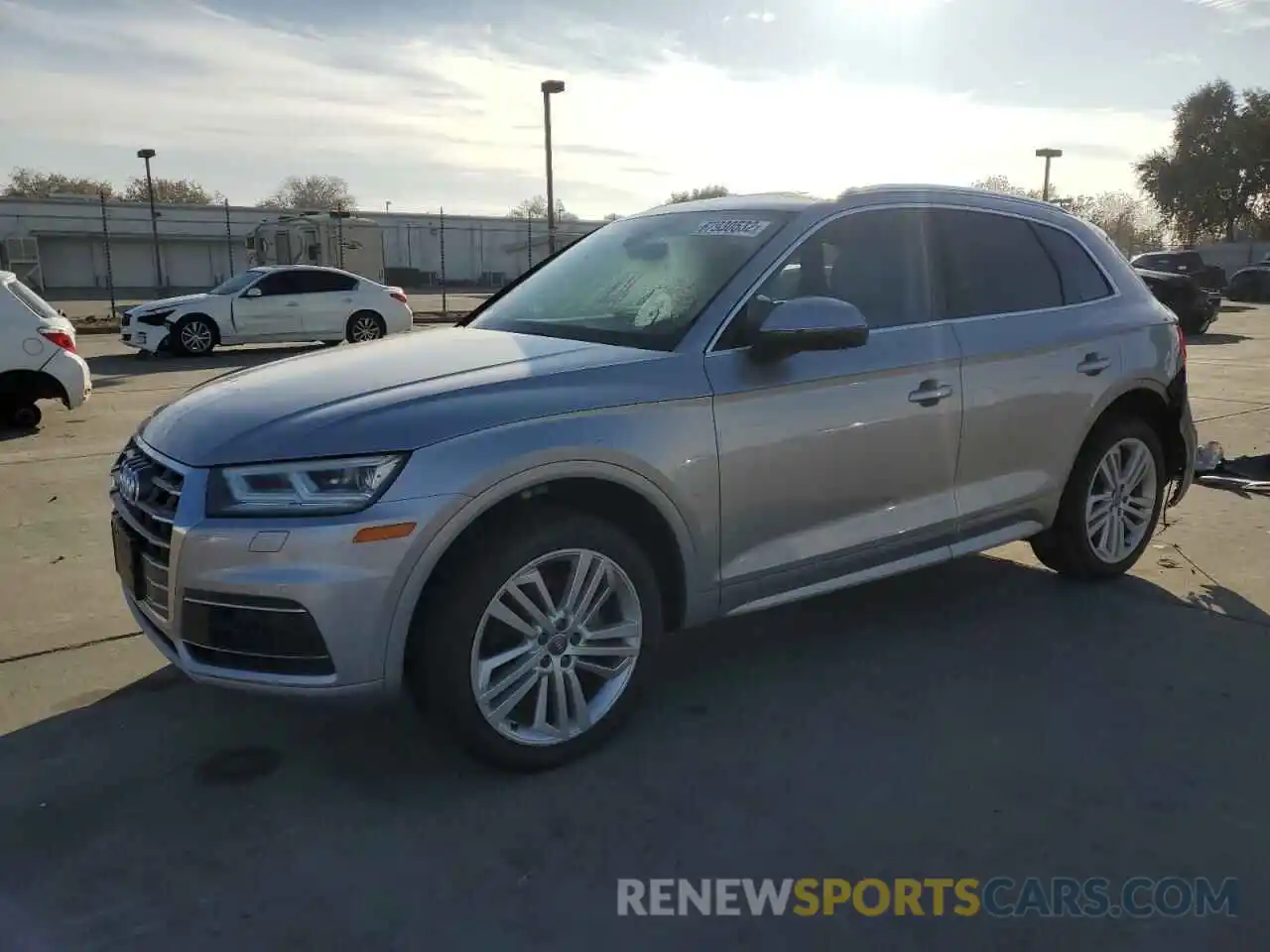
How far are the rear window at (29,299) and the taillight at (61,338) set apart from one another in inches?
8.3

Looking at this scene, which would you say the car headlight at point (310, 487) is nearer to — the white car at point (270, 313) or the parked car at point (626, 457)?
the parked car at point (626, 457)

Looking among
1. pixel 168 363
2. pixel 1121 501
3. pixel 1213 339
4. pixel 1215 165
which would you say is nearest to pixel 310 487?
pixel 1121 501

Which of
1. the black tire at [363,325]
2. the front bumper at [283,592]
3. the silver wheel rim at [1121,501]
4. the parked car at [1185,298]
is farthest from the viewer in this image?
the parked car at [1185,298]

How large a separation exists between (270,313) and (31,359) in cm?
851

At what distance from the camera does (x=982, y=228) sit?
4.37m

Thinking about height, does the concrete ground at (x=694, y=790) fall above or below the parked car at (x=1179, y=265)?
below

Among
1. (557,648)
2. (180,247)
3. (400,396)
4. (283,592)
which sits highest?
(180,247)

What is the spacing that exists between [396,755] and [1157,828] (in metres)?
2.25

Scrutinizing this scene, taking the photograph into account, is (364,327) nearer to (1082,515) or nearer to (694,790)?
(1082,515)

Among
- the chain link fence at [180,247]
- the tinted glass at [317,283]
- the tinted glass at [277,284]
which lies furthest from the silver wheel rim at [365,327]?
the chain link fence at [180,247]

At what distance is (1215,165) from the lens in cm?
5581

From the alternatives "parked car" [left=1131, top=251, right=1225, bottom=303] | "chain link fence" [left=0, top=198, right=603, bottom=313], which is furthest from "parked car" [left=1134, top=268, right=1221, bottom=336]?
"chain link fence" [left=0, top=198, right=603, bottom=313]

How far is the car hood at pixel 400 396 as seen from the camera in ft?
9.21

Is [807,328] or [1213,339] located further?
[1213,339]
